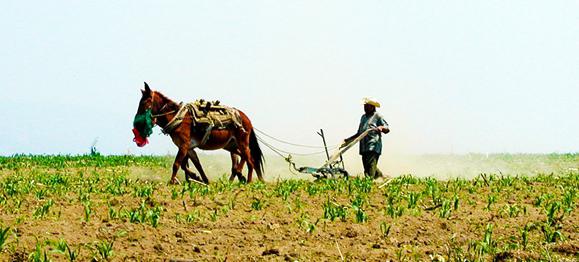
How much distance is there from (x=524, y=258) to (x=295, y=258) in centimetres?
227

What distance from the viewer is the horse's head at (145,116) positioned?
14.5 metres

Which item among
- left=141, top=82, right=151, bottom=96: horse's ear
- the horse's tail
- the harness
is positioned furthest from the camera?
the horse's tail

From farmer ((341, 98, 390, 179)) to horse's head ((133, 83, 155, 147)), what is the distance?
14.1ft

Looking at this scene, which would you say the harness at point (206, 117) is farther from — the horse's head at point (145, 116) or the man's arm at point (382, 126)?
the man's arm at point (382, 126)

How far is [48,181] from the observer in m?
14.4

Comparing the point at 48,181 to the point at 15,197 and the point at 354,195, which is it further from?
the point at 354,195

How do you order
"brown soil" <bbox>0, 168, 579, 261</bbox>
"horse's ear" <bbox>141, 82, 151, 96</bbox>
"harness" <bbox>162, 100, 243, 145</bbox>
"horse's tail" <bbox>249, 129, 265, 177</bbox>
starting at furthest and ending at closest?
"horse's tail" <bbox>249, 129, 265, 177</bbox> < "harness" <bbox>162, 100, 243, 145</bbox> < "horse's ear" <bbox>141, 82, 151, 96</bbox> < "brown soil" <bbox>0, 168, 579, 261</bbox>

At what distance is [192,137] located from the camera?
50.1ft

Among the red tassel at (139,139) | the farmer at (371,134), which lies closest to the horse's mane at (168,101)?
the red tassel at (139,139)

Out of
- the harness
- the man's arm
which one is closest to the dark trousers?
the man's arm

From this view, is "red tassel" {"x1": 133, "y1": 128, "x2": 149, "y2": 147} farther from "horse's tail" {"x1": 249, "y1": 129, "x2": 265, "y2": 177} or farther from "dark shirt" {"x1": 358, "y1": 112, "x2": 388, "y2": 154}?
"dark shirt" {"x1": 358, "y1": 112, "x2": 388, "y2": 154}

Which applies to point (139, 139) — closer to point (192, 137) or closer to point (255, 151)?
point (192, 137)

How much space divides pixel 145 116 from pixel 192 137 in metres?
1.22

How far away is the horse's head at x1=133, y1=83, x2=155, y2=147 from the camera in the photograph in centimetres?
1452
